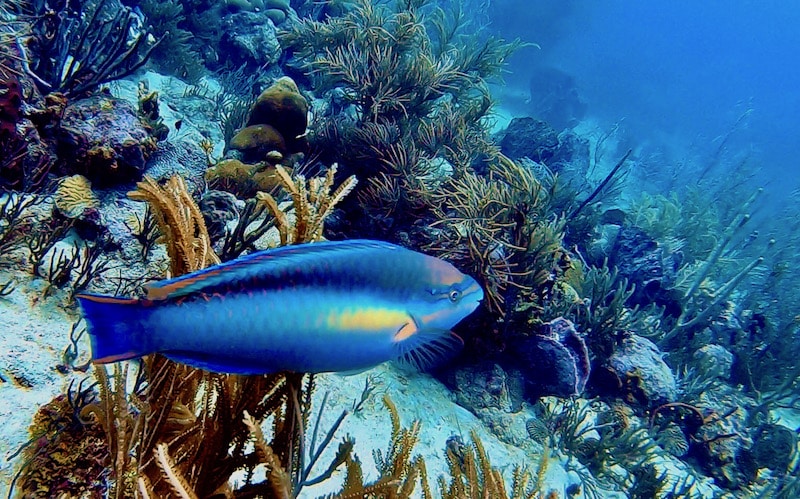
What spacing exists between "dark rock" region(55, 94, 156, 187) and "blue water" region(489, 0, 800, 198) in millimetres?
28600

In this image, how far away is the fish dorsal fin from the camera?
43.9 inches

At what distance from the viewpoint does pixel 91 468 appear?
203 centimetres

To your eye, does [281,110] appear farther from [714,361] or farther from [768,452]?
[768,452]

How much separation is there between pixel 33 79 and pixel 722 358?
Result: 10.4 m

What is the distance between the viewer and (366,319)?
4.18 feet

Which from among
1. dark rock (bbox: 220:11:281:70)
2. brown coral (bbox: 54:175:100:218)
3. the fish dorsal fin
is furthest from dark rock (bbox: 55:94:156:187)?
dark rock (bbox: 220:11:281:70)

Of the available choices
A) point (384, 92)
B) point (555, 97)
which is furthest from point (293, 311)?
point (555, 97)

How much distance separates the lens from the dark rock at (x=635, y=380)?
5.79 metres

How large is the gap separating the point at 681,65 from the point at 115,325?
9597 centimetres

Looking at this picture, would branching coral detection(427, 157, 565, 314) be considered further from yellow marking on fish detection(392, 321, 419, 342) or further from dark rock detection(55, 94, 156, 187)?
yellow marking on fish detection(392, 321, 419, 342)

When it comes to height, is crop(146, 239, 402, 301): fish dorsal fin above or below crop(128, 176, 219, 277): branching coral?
above

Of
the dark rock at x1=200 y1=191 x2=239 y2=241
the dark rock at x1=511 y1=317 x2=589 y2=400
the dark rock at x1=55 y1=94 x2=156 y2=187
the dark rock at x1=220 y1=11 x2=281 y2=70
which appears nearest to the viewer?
the dark rock at x1=55 y1=94 x2=156 y2=187

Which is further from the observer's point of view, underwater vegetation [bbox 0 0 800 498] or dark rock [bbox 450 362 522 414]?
dark rock [bbox 450 362 522 414]

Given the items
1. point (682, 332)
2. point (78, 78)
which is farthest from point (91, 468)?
point (682, 332)
